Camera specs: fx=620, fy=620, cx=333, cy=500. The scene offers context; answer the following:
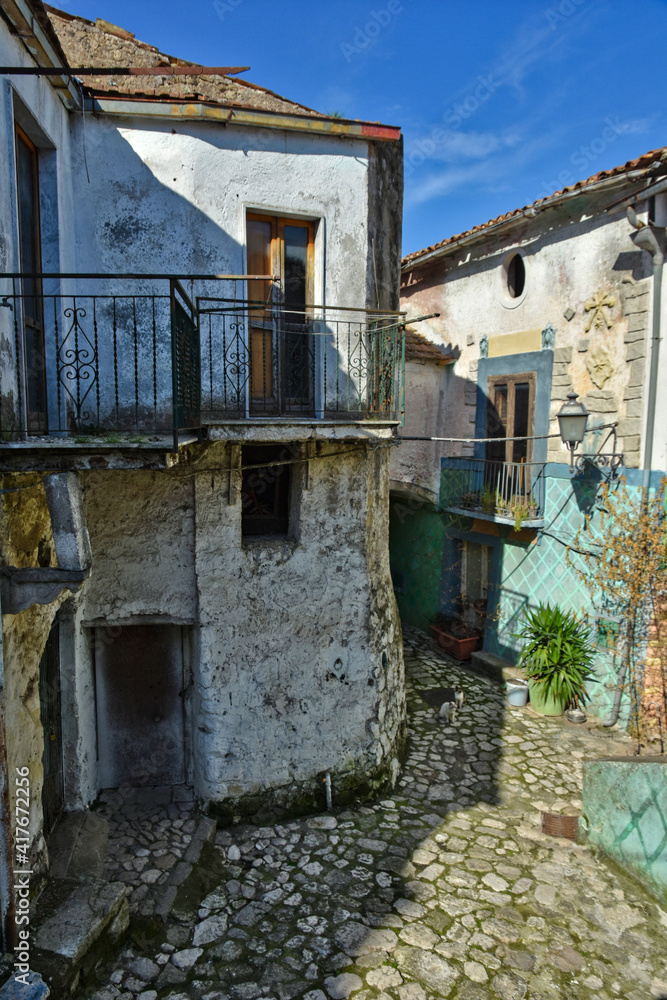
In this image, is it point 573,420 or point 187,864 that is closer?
point 187,864

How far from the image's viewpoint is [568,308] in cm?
1016

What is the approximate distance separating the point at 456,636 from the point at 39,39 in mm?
10855

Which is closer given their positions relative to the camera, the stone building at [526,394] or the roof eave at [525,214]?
the roof eave at [525,214]

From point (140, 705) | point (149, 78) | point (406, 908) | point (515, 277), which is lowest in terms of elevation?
point (406, 908)

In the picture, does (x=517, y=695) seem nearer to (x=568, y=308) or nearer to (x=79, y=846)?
(x=568, y=308)

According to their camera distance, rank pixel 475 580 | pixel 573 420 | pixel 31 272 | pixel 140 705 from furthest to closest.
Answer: pixel 475 580 < pixel 573 420 < pixel 140 705 < pixel 31 272

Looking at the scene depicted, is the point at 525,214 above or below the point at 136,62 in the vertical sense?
below

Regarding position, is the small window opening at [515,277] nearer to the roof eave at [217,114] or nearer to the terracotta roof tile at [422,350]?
the terracotta roof tile at [422,350]

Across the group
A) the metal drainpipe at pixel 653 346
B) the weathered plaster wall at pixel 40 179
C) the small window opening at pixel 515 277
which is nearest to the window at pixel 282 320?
the weathered plaster wall at pixel 40 179

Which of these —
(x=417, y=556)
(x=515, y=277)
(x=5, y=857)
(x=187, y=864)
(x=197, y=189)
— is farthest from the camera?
(x=417, y=556)

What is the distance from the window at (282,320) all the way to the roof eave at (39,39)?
6.66 ft

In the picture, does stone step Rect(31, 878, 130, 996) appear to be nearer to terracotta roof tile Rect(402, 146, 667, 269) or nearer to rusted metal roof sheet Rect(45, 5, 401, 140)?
rusted metal roof sheet Rect(45, 5, 401, 140)

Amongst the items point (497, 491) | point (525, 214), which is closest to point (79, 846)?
point (497, 491)

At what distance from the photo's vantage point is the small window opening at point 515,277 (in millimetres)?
11312
